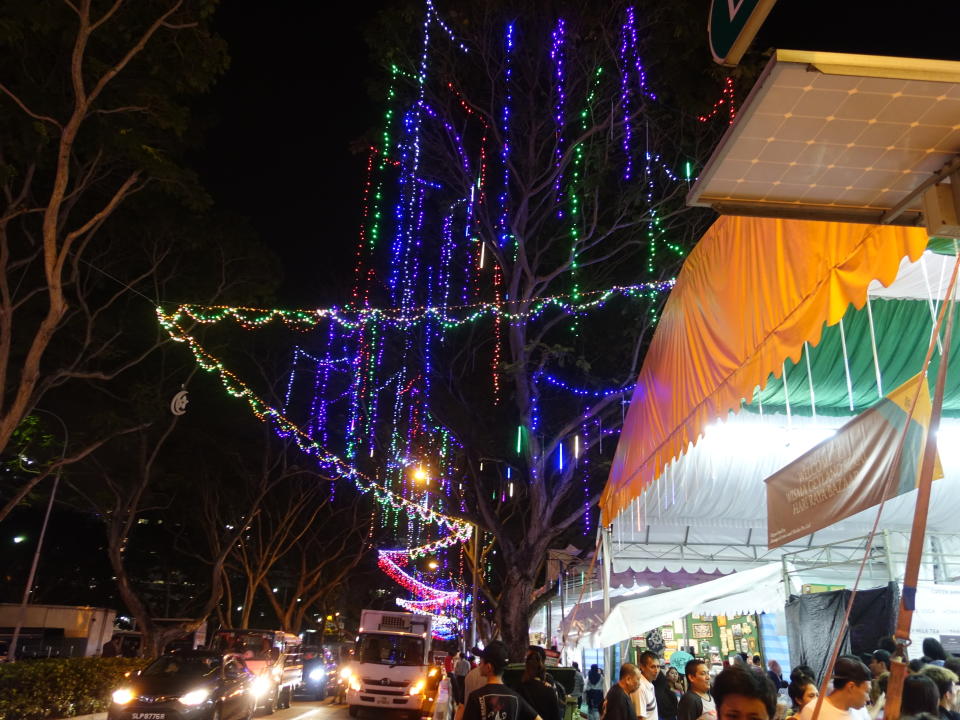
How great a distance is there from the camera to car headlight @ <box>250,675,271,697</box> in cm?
1464

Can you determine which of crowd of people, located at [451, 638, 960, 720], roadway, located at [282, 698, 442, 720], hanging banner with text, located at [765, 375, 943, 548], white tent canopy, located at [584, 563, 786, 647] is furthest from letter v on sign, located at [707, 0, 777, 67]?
roadway, located at [282, 698, 442, 720]

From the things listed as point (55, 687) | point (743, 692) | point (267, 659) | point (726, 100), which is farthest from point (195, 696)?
point (726, 100)

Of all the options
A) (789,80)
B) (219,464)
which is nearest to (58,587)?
(219,464)

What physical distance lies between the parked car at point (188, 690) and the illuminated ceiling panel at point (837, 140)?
465 inches

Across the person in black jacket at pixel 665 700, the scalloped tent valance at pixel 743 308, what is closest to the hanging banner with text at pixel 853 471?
the scalloped tent valance at pixel 743 308

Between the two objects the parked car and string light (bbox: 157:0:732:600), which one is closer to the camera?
the parked car

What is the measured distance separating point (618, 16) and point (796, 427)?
1014cm

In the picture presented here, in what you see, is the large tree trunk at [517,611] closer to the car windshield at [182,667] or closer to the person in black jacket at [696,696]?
the car windshield at [182,667]

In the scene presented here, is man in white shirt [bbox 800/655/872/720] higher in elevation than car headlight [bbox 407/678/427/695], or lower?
higher

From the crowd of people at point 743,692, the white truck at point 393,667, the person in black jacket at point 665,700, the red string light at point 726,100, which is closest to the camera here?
the crowd of people at point 743,692

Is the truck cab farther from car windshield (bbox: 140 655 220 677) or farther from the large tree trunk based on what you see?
the large tree trunk

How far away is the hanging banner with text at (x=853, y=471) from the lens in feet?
9.79

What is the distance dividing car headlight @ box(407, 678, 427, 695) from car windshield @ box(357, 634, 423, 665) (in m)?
0.49

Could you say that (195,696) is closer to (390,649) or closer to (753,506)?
(390,649)
